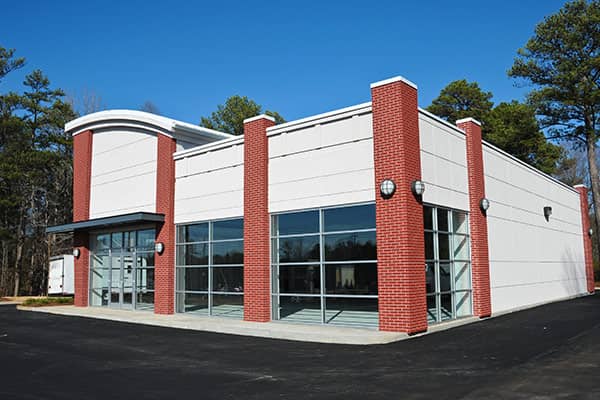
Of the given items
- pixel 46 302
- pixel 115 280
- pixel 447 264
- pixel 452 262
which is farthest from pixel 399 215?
pixel 46 302

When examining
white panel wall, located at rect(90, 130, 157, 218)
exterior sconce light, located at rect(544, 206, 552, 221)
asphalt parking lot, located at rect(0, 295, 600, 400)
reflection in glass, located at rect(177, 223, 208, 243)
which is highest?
white panel wall, located at rect(90, 130, 157, 218)

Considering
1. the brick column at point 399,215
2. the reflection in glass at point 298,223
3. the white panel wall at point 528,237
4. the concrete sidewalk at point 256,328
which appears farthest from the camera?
the white panel wall at point 528,237

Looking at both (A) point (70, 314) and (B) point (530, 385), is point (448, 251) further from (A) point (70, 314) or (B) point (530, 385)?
(A) point (70, 314)

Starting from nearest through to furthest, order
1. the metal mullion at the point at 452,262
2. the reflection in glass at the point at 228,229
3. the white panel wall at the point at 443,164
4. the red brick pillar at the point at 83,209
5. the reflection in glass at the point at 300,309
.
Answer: the white panel wall at the point at 443,164, the reflection in glass at the point at 300,309, the metal mullion at the point at 452,262, the reflection in glass at the point at 228,229, the red brick pillar at the point at 83,209

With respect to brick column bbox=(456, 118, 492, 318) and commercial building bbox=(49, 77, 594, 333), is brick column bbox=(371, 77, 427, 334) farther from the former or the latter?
brick column bbox=(456, 118, 492, 318)

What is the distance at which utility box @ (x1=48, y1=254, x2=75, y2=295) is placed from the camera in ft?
89.8

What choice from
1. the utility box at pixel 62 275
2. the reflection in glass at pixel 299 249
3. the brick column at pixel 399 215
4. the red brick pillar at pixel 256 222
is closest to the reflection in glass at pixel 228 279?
the red brick pillar at pixel 256 222

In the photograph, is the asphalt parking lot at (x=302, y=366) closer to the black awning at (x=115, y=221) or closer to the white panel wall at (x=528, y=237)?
the white panel wall at (x=528, y=237)

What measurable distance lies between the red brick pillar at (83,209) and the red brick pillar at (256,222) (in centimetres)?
1054

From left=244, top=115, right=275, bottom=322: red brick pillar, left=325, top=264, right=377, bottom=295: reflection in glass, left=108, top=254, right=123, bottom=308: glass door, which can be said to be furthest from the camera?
left=108, top=254, right=123, bottom=308: glass door

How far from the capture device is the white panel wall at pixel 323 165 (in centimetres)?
1466

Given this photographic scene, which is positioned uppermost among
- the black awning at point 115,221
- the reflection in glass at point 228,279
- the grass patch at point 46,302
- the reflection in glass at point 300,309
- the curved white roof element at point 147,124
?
the curved white roof element at point 147,124

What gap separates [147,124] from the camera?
70.7 ft

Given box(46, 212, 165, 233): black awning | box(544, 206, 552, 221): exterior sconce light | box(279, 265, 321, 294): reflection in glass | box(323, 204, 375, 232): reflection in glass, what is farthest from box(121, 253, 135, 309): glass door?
box(544, 206, 552, 221): exterior sconce light
